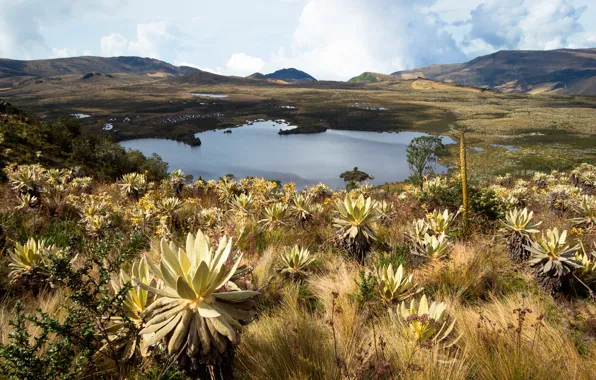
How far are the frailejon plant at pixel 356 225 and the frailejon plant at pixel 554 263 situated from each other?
6.37 ft

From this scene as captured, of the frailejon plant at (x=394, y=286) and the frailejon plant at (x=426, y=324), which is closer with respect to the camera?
the frailejon plant at (x=426, y=324)

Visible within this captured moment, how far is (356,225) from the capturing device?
176 inches

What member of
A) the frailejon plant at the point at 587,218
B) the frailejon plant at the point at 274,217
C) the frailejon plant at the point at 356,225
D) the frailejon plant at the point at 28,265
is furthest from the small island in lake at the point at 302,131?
the frailejon plant at the point at 28,265

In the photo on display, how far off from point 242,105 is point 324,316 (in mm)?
136414

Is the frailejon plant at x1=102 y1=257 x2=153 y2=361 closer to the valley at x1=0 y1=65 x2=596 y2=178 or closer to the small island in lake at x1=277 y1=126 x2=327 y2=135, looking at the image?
the valley at x1=0 y1=65 x2=596 y2=178

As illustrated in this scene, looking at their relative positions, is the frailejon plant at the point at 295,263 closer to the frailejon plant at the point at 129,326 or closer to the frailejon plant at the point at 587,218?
the frailejon plant at the point at 129,326

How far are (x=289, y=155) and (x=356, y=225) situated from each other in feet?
174

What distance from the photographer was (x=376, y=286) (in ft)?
11.4

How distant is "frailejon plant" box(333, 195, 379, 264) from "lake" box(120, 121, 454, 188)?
32460 mm

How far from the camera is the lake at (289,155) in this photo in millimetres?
45781

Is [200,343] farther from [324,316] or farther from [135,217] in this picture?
[135,217]

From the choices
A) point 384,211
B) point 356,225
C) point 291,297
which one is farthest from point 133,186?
point 291,297

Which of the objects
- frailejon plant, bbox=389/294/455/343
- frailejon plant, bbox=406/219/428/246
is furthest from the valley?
frailejon plant, bbox=389/294/455/343

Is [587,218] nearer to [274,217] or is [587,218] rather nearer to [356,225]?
[356,225]
